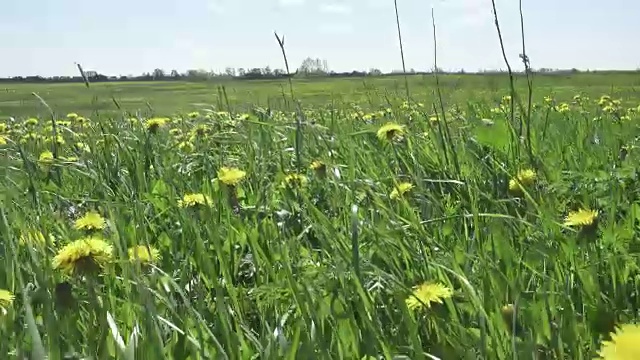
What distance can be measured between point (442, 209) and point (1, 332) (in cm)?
103

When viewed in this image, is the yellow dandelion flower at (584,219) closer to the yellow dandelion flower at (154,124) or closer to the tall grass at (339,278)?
the tall grass at (339,278)

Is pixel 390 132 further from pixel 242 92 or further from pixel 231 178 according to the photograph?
pixel 242 92

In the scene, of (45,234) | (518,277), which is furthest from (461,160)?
(45,234)

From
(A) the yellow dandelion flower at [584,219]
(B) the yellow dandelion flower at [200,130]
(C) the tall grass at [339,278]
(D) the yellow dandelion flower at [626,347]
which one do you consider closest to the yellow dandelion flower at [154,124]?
(B) the yellow dandelion flower at [200,130]

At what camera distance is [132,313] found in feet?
3.20

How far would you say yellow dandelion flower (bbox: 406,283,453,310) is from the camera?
896 millimetres

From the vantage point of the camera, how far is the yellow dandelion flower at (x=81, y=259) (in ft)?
3.34

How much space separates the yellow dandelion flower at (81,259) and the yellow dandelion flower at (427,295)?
19.1 inches

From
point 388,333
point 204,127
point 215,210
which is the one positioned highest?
point 204,127

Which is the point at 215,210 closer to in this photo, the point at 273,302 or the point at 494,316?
the point at 273,302

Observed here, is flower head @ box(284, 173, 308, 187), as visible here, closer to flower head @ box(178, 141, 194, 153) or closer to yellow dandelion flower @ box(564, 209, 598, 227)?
yellow dandelion flower @ box(564, 209, 598, 227)

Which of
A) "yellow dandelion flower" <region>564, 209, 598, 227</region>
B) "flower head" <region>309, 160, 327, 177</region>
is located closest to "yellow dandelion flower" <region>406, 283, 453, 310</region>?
Answer: "yellow dandelion flower" <region>564, 209, 598, 227</region>

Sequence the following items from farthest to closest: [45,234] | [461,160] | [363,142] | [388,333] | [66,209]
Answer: [363,142], [461,160], [66,209], [45,234], [388,333]

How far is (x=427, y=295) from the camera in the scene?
0.91 metres
